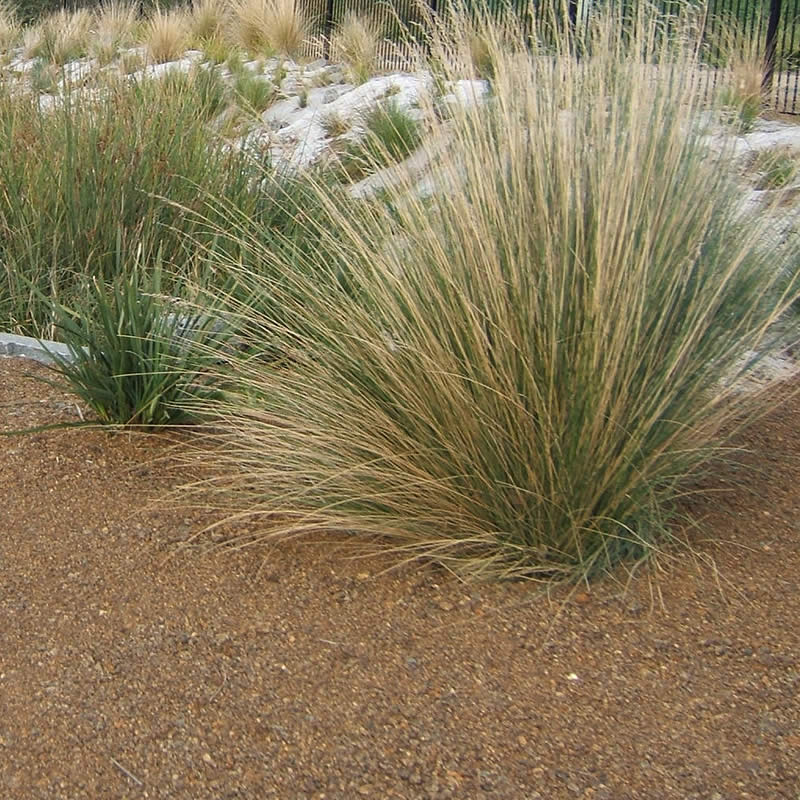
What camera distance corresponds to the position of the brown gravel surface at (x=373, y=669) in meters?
2.59

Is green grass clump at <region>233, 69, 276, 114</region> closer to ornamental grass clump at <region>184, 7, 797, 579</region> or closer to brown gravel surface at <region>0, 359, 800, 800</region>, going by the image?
ornamental grass clump at <region>184, 7, 797, 579</region>

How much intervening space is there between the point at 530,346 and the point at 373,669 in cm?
94

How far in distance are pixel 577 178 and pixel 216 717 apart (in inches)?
67.0

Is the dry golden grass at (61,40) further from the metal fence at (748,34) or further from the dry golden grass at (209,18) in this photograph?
the metal fence at (748,34)

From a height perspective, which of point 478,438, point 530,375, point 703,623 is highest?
point 530,375

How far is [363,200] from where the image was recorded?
13.1 feet

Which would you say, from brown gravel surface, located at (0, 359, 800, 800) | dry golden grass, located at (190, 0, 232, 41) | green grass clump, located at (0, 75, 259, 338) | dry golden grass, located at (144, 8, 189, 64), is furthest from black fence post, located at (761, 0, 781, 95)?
dry golden grass, located at (190, 0, 232, 41)

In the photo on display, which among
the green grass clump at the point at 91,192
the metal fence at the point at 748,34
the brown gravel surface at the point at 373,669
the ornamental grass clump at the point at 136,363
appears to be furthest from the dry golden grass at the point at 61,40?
the brown gravel surface at the point at 373,669

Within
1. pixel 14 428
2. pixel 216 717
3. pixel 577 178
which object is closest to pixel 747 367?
pixel 577 178

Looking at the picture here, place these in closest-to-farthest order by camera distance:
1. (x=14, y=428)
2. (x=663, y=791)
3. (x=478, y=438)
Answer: (x=663, y=791) < (x=478, y=438) < (x=14, y=428)

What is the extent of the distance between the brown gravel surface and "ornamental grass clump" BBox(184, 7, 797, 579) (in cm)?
16

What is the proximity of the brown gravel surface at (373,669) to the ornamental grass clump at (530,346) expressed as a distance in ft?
0.54

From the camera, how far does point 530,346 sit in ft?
10.8

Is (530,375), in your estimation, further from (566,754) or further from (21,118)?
(21,118)
